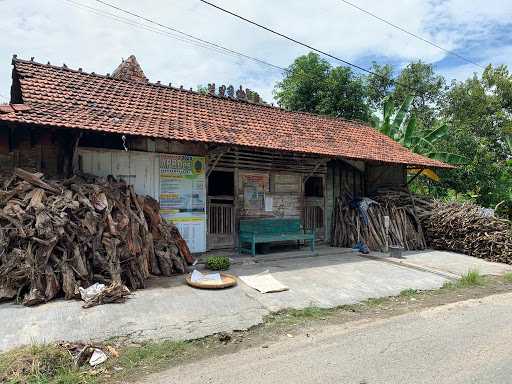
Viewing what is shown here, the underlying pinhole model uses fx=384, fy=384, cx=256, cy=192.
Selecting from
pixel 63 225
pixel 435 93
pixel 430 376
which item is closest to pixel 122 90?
pixel 63 225

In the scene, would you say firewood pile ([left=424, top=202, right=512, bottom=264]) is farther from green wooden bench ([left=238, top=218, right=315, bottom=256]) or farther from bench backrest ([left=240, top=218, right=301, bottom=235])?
bench backrest ([left=240, top=218, right=301, bottom=235])

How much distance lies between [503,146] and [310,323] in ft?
67.9

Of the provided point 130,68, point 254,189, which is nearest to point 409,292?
point 254,189

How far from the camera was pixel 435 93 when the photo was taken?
84.7 ft

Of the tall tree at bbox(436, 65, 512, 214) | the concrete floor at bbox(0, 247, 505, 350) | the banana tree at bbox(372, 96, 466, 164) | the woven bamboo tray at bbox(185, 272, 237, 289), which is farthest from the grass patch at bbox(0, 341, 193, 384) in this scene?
the tall tree at bbox(436, 65, 512, 214)

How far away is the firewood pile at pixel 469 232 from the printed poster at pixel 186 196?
25.7 ft

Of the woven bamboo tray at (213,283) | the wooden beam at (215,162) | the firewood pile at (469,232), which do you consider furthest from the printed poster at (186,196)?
the firewood pile at (469,232)

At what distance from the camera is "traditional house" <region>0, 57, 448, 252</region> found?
802 centimetres

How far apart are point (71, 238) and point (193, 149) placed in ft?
12.9

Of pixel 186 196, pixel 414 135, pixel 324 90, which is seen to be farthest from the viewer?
pixel 324 90

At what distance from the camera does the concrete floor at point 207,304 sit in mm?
4980

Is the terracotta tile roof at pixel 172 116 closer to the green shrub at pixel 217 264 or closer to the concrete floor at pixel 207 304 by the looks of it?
the green shrub at pixel 217 264

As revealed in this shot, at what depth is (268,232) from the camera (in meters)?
10.7

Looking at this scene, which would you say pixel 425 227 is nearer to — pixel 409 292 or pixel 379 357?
pixel 409 292
